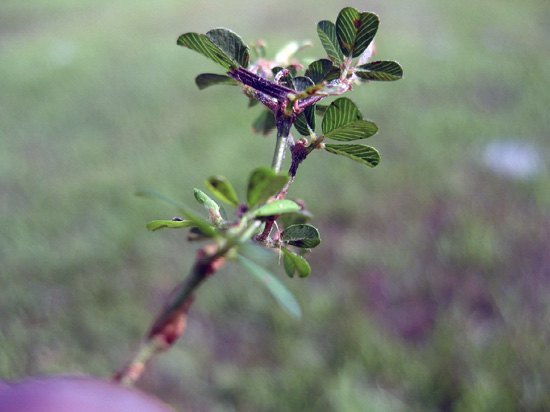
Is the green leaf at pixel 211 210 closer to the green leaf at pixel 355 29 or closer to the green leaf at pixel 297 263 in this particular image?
the green leaf at pixel 297 263

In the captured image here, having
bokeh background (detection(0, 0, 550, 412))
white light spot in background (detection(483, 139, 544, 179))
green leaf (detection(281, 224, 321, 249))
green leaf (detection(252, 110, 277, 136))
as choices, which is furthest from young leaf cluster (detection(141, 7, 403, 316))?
white light spot in background (detection(483, 139, 544, 179))

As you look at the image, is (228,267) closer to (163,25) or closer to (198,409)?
(198,409)

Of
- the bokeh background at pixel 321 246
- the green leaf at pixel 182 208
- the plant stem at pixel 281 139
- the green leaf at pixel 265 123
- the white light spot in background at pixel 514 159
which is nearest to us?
the green leaf at pixel 182 208

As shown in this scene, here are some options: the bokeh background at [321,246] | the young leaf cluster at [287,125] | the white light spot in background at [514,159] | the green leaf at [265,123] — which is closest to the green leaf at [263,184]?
the young leaf cluster at [287,125]

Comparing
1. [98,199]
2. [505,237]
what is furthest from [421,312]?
[98,199]

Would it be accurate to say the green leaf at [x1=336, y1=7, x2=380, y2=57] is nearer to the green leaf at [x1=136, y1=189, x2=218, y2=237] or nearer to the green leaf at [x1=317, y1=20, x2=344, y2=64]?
the green leaf at [x1=317, y1=20, x2=344, y2=64]

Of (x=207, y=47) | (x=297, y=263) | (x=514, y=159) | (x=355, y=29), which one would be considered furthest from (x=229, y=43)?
(x=514, y=159)

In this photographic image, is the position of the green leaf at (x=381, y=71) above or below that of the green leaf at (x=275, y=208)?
above
